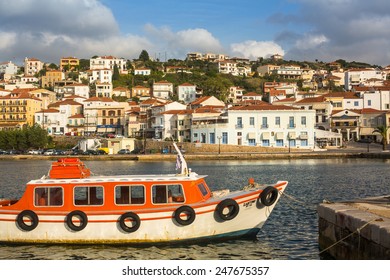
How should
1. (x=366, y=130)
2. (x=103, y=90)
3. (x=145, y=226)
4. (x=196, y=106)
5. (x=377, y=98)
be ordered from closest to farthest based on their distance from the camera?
(x=145, y=226) < (x=366, y=130) < (x=377, y=98) < (x=196, y=106) < (x=103, y=90)

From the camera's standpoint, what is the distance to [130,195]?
51.6ft

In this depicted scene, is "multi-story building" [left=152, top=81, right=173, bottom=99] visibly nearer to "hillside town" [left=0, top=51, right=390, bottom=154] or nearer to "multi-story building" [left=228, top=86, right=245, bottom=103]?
"hillside town" [left=0, top=51, right=390, bottom=154]

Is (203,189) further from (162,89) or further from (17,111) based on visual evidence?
(162,89)

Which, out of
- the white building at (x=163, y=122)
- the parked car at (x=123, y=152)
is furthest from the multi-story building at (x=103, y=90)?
the parked car at (x=123, y=152)

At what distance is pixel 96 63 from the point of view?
16350 centimetres

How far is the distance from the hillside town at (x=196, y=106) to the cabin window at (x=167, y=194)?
54359 mm

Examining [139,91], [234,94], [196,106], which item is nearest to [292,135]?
[196,106]

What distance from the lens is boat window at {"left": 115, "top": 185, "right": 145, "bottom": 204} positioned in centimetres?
1577

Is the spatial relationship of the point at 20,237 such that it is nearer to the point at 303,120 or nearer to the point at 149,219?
the point at 149,219

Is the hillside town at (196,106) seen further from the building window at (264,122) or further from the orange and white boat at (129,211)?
the orange and white boat at (129,211)

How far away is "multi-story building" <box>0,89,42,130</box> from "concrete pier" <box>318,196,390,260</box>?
92.3 meters

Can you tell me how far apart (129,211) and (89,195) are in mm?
1341

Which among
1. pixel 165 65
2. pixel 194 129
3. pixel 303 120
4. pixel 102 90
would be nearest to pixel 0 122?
pixel 102 90

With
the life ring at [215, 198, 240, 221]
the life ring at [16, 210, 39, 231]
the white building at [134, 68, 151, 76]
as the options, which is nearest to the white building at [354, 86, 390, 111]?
the white building at [134, 68, 151, 76]
